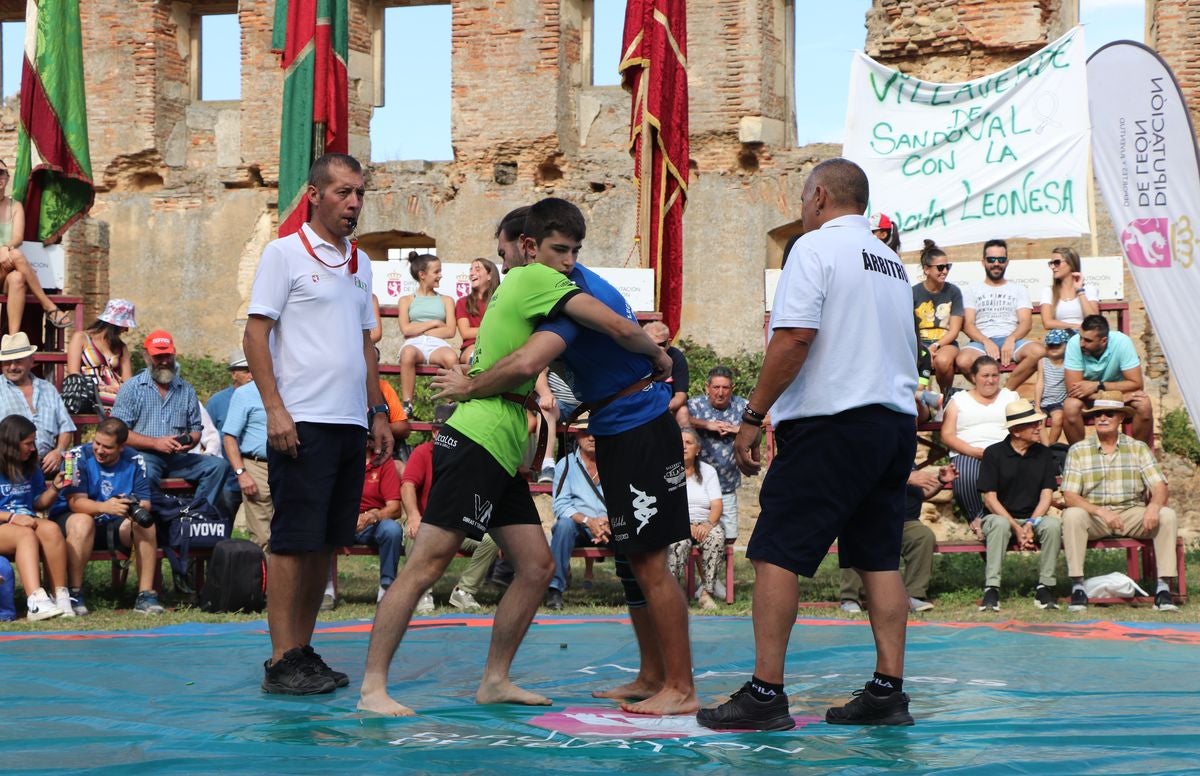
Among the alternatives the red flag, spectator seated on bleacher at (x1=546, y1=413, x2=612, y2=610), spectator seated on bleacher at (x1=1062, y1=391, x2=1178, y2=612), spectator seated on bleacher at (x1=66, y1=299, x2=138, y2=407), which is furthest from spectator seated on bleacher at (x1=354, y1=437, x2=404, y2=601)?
spectator seated on bleacher at (x1=1062, y1=391, x2=1178, y2=612)

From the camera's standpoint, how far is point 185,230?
22.1 meters

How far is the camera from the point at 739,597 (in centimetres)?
1091

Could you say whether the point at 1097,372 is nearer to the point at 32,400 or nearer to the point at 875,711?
the point at 875,711

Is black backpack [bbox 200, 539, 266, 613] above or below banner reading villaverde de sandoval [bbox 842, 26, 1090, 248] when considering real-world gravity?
below

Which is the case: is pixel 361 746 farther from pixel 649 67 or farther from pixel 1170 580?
pixel 649 67

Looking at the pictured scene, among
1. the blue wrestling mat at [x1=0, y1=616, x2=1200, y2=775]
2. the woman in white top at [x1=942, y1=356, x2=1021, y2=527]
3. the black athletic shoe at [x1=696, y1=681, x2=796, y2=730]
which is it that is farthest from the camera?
the woman in white top at [x1=942, y1=356, x2=1021, y2=527]

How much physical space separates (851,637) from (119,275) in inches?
679

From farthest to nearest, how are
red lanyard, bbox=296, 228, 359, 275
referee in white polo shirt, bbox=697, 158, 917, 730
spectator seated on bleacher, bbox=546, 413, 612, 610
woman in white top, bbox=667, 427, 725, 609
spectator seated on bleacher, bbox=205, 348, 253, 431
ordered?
spectator seated on bleacher, bbox=205, 348, 253, 431, woman in white top, bbox=667, 427, 725, 609, spectator seated on bleacher, bbox=546, 413, 612, 610, red lanyard, bbox=296, 228, 359, 275, referee in white polo shirt, bbox=697, 158, 917, 730

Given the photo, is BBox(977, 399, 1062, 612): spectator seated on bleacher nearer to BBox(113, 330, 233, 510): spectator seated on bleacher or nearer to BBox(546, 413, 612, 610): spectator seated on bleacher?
BBox(546, 413, 612, 610): spectator seated on bleacher

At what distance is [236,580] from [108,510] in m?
1.08

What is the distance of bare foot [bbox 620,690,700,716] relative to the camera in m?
5.29

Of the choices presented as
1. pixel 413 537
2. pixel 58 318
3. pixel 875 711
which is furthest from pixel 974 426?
pixel 58 318

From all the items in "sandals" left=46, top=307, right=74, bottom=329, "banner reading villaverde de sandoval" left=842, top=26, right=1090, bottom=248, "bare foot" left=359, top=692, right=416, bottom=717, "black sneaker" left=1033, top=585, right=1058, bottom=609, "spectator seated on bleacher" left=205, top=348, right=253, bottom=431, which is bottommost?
"black sneaker" left=1033, top=585, right=1058, bottom=609

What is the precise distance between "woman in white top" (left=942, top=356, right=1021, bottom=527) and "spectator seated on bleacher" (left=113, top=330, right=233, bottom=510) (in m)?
5.40
